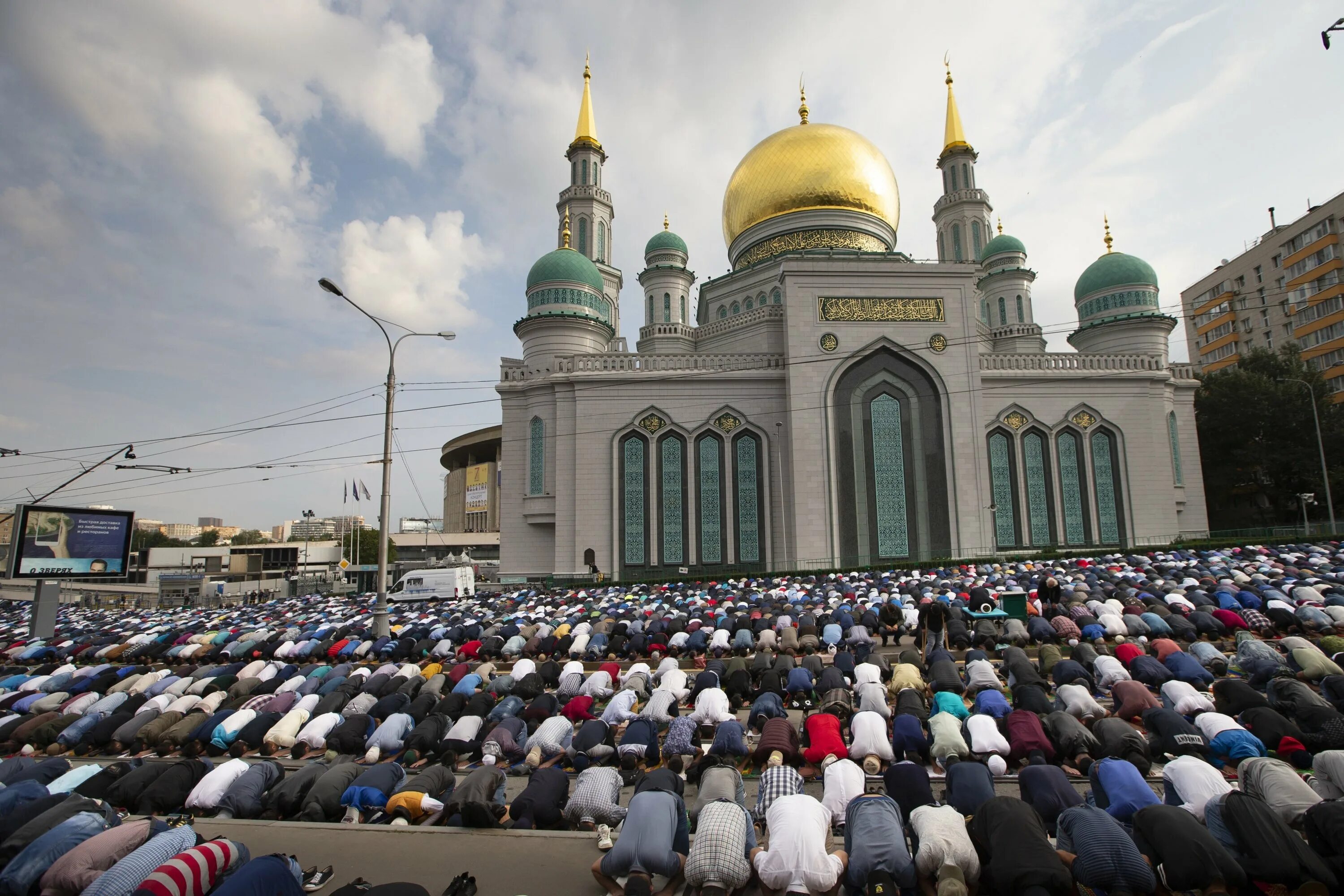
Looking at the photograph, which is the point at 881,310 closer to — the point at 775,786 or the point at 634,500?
the point at 634,500

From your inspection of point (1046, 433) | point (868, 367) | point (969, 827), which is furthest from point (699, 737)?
point (1046, 433)

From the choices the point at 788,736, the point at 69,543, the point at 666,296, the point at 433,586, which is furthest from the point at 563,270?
the point at 788,736

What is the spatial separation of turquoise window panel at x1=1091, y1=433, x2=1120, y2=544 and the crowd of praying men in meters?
11.2

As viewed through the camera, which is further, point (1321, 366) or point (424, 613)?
point (1321, 366)

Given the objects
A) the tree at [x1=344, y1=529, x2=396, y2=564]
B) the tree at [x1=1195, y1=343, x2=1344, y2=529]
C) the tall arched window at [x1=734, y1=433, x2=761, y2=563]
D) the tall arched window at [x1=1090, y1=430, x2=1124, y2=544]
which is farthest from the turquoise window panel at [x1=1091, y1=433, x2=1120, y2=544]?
the tree at [x1=344, y1=529, x2=396, y2=564]

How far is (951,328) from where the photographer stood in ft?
85.5

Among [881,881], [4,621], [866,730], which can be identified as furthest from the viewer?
[4,621]

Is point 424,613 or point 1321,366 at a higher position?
point 1321,366

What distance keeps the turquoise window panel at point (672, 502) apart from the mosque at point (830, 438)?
0.18 feet

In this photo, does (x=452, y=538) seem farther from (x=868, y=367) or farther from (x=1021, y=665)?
(x=1021, y=665)

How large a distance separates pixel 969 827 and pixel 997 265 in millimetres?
31989

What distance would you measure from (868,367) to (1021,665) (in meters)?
18.2

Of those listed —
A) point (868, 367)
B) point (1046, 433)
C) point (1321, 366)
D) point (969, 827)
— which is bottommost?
point (969, 827)

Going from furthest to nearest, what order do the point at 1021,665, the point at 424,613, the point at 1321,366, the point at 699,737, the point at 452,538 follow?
the point at 452,538 < the point at 1321,366 < the point at 424,613 < the point at 1021,665 < the point at 699,737
